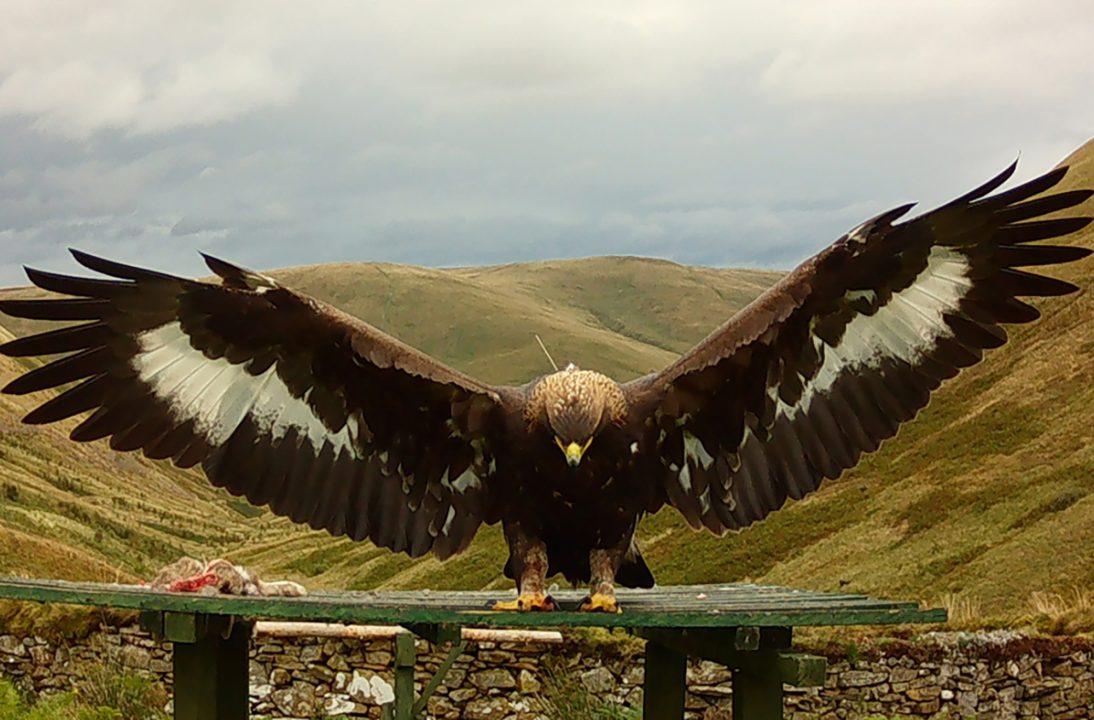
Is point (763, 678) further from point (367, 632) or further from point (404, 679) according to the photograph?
point (367, 632)

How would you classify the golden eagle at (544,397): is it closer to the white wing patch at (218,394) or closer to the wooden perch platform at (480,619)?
the white wing patch at (218,394)

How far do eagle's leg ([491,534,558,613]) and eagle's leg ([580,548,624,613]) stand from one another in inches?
8.7

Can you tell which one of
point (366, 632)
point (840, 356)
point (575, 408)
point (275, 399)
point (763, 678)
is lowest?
point (366, 632)

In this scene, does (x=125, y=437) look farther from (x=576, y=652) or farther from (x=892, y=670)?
(x=892, y=670)

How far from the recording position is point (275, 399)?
7.47 m

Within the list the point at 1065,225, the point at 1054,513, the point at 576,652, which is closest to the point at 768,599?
the point at 1065,225

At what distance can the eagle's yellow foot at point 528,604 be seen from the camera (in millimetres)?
6422

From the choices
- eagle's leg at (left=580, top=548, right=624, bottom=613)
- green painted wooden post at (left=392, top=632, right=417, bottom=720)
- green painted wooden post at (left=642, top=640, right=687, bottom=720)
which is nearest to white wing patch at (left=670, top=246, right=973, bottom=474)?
eagle's leg at (left=580, top=548, right=624, bottom=613)

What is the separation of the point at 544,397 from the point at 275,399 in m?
1.76

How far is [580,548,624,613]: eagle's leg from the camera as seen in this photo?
6.70 m

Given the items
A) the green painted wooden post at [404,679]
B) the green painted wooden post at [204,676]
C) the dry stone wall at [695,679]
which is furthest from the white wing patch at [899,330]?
the dry stone wall at [695,679]

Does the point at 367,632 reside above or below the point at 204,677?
below

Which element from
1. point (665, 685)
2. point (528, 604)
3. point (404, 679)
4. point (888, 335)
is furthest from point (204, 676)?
point (404, 679)

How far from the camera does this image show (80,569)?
87.8 feet
